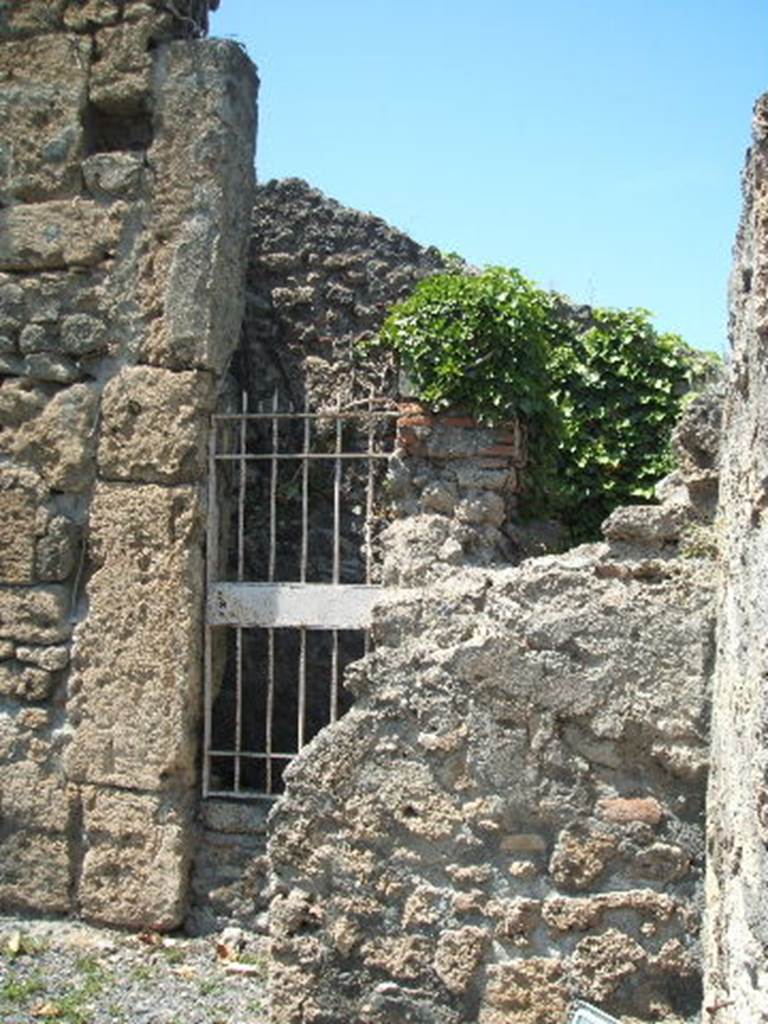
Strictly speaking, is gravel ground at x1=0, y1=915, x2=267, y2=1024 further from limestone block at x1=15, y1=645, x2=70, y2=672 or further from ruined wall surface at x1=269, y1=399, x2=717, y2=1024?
limestone block at x1=15, y1=645, x2=70, y2=672

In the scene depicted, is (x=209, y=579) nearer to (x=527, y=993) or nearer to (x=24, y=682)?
(x=24, y=682)

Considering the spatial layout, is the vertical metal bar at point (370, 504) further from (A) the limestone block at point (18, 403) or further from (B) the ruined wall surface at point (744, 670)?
(B) the ruined wall surface at point (744, 670)

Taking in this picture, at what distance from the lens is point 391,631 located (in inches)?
177

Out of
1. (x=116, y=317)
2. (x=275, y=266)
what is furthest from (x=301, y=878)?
(x=275, y=266)

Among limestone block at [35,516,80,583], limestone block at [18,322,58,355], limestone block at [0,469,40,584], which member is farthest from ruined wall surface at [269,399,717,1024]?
limestone block at [18,322,58,355]

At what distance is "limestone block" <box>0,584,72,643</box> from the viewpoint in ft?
18.0

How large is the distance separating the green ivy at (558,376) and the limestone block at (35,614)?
5.75ft

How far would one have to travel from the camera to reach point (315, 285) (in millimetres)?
6363

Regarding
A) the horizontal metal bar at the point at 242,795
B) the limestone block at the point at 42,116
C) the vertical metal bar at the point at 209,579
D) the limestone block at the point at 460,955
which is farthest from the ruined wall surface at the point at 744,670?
the limestone block at the point at 42,116

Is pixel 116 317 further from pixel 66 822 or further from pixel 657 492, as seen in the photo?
pixel 657 492

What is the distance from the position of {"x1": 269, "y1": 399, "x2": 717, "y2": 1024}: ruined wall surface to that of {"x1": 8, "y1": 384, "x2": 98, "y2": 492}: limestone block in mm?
1766

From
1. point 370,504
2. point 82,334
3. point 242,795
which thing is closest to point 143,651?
point 242,795

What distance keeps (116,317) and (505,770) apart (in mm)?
2616

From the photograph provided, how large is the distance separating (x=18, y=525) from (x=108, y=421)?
59 cm
